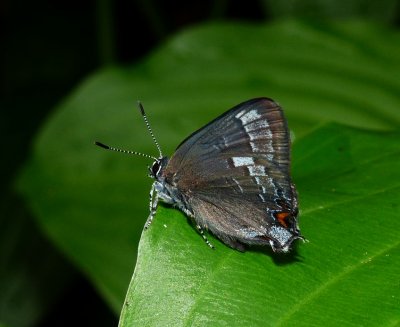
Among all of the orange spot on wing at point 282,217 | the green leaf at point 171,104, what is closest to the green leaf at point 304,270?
the orange spot on wing at point 282,217

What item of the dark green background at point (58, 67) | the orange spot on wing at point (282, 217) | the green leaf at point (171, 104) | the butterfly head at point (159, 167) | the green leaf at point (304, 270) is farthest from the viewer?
the dark green background at point (58, 67)

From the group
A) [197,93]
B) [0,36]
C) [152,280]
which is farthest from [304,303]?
[0,36]

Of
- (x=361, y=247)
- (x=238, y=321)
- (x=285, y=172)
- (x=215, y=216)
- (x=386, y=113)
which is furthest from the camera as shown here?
(x=386, y=113)

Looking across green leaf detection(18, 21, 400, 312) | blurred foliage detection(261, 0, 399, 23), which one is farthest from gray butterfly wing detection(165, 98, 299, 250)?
blurred foliage detection(261, 0, 399, 23)

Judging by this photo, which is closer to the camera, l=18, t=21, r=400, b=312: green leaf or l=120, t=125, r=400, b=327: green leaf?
l=120, t=125, r=400, b=327: green leaf

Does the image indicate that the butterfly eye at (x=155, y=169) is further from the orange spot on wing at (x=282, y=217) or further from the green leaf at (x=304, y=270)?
the orange spot on wing at (x=282, y=217)

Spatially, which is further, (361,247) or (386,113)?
(386,113)

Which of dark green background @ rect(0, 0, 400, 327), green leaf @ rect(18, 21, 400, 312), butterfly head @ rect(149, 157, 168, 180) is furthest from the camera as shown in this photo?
dark green background @ rect(0, 0, 400, 327)

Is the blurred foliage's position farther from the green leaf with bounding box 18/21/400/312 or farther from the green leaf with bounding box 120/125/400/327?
the green leaf with bounding box 120/125/400/327

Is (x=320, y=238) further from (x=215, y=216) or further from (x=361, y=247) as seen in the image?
(x=215, y=216)
